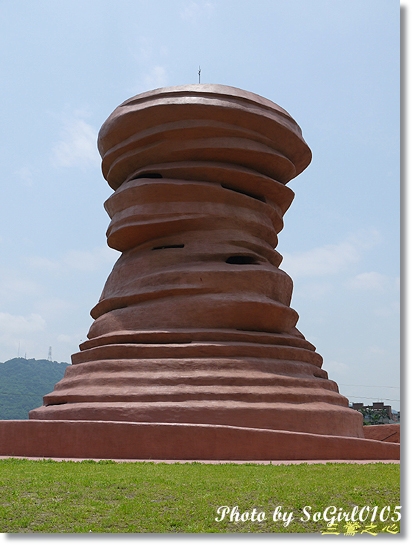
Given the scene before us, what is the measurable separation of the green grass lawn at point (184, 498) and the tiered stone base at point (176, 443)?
1874mm

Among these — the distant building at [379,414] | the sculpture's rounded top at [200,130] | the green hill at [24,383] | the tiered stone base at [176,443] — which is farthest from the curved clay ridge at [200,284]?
the green hill at [24,383]

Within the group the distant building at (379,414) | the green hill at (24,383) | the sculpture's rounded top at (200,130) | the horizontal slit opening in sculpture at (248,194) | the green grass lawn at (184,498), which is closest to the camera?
the green grass lawn at (184,498)

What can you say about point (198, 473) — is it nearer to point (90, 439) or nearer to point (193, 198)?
point (90, 439)

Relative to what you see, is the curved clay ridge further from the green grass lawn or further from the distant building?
the distant building

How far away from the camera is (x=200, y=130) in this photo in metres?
17.5

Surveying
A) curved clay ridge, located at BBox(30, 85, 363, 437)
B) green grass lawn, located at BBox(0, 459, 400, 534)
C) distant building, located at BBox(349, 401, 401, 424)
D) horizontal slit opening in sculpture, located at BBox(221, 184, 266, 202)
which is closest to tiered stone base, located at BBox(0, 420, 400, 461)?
curved clay ridge, located at BBox(30, 85, 363, 437)

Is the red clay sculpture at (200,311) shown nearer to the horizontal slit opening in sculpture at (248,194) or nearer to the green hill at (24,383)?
the horizontal slit opening in sculpture at (248,194)

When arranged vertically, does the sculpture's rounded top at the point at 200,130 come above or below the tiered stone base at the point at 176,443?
above

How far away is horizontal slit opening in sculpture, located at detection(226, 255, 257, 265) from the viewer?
17781mm

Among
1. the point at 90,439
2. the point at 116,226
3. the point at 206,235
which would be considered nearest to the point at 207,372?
the point at 90,439

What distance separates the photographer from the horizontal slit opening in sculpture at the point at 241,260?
700 inches

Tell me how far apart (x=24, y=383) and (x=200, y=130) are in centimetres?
10136

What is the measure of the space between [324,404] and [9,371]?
376 feet

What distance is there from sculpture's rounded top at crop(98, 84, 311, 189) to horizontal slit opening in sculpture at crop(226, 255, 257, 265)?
2.78 meters
